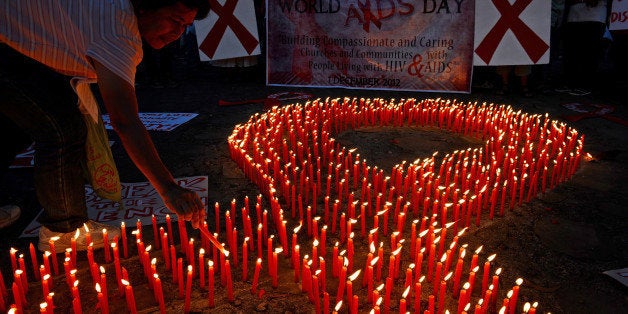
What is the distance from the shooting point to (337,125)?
6.11m

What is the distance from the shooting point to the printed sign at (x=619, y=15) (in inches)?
310

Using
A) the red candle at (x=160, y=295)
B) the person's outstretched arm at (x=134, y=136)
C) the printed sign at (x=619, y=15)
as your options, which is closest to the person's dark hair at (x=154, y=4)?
the person's outstretched arm at (x=134, y=136)

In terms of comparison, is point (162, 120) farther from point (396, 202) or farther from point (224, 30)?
point (396, 202)

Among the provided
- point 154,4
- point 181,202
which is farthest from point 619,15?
point 181,202

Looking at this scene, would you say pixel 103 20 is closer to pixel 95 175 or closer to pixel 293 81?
pixel 95 175

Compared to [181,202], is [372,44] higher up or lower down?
higher up

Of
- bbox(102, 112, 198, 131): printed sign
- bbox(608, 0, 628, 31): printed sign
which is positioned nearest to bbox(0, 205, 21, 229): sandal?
bbox(102, 112, 198, 131): printed sign

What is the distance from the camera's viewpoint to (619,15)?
7.96 m

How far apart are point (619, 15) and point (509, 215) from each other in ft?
20.7

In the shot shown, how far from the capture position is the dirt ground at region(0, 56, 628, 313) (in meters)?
2.56

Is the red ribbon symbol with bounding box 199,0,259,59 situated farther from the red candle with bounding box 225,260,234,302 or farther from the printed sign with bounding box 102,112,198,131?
the red candle with bounding box 225,260,234,302

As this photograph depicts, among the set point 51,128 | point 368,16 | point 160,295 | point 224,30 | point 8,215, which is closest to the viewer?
point 160,295

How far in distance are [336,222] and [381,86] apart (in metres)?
5.67

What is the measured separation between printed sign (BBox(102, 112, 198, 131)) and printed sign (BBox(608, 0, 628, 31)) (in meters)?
7.05
